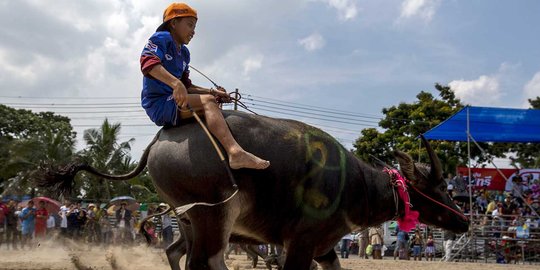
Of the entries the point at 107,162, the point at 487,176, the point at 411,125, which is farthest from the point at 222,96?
the point at 411,125

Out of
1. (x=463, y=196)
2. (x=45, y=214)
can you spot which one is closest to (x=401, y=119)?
(x=463, y=196)

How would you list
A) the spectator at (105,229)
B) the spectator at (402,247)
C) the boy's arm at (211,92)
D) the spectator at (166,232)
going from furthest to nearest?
the spectator at (402,247) → the spectator at (105,229) → the spectator at (166,232) → the boy's arm at (211,92)

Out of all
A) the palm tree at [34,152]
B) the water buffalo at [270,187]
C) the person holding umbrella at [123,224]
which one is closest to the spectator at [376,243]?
the person holding umbrella at [123,224]

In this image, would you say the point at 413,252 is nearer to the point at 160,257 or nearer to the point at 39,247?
the point at 160,257

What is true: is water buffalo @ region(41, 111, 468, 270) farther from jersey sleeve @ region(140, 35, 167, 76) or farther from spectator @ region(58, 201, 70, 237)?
spectator @ region(58, 201, 70, 237)

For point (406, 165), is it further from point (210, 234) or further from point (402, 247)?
point (402, 247)

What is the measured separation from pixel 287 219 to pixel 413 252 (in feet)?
52.1

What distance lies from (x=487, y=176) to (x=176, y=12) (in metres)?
18.5

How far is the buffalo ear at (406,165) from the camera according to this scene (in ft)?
18.7

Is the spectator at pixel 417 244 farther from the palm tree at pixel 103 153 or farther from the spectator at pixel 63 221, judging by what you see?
the palm tree at pixel 103 153

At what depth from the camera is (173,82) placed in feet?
15.0

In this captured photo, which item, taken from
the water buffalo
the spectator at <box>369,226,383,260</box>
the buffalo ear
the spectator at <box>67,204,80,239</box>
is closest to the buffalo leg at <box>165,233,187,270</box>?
the water buffalo

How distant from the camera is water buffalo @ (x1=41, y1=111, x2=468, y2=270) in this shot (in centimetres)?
447

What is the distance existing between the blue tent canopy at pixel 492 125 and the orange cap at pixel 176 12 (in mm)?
13635
